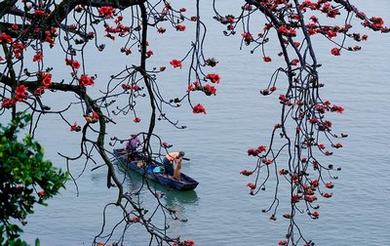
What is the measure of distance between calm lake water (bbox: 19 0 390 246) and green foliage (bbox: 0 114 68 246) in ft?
34.5

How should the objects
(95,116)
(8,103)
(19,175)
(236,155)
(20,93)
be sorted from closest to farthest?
(19,175), (20,93), (8,103), (95,116), (236,155)

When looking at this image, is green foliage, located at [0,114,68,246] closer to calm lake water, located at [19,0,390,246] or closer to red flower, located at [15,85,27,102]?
A: red flower, located at [15,85,27,102]

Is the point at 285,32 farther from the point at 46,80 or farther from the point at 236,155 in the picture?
the point at 236,155

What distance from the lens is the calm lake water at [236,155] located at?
46.9 feet

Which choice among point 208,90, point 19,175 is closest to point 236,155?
point 208,90

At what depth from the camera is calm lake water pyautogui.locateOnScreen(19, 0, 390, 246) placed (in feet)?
46.9

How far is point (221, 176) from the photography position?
16922 millimetres

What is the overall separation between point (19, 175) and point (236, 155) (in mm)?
15366

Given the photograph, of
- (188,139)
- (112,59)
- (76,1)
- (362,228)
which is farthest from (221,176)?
(76,1)

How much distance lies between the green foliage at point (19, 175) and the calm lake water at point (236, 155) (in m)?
10.5

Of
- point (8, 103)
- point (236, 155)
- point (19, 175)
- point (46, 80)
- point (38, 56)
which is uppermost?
point (236, 155)

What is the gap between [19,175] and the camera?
9.53ft

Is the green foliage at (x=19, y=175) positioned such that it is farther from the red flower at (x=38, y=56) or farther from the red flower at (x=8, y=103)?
the red flower at (x=38, y=56)

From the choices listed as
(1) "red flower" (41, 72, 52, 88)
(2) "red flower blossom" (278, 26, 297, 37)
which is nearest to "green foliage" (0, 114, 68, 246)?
(1) "red flower" (41, 72, 52, 88)
